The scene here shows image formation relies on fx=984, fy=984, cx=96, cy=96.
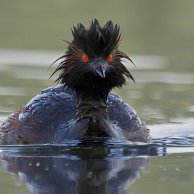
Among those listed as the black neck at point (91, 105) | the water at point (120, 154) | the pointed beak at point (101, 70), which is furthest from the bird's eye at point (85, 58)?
the water at point (120, 154)

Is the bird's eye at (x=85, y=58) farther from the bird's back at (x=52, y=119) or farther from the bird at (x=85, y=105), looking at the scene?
the bird's back at (x=52, y=119)

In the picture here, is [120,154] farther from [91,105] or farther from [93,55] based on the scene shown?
[93,55]

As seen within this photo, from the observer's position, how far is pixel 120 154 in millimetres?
15609

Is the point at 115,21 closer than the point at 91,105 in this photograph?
No

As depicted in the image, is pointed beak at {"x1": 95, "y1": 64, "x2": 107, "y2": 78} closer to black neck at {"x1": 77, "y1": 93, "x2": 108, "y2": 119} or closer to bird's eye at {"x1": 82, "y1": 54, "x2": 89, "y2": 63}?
bird's eye at {"x1": 82, "y1": 54, "x2": 89, "y2": 63}

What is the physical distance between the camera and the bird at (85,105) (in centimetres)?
1597

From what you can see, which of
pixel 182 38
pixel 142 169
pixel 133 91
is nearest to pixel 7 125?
pixel 142 169

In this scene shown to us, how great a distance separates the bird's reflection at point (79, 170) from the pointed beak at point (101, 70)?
123cm

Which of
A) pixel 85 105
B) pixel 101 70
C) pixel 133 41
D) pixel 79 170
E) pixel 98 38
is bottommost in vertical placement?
pixel 79 170

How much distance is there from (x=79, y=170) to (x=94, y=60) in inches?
91.6

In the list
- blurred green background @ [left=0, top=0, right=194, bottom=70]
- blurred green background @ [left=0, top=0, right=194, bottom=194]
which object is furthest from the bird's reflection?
blurred green background @ [left=0, top=0, right=194, bottom=70]

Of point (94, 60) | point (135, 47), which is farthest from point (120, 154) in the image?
point (135, 47)

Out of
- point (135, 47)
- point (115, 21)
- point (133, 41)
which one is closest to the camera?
point (135, 47)

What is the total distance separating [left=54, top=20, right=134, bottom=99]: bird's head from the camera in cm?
1588
